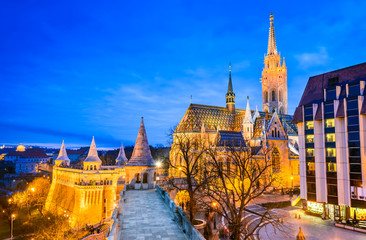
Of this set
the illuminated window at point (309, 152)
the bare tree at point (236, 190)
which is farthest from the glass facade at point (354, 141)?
the bare tree at point (236, 190)

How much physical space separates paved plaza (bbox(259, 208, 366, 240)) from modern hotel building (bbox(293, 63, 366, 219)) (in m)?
2.32

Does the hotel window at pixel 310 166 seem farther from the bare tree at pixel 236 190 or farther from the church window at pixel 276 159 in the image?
the church window at pixel 276 159

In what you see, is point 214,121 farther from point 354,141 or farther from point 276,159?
point 354,141

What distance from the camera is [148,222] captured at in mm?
13812

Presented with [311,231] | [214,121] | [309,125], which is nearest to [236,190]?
[311,231]

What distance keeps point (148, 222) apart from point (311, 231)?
59.7 ft

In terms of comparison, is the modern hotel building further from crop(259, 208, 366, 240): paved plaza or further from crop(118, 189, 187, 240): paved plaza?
crop(118, 189, 187, 240): paved plaza

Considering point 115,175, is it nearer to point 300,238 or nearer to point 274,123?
point 274,123

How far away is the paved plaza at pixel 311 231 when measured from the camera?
2259 centimetres

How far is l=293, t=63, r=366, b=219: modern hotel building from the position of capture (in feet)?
86.6

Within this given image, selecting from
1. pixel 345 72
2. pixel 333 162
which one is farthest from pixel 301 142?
pixel 345 72

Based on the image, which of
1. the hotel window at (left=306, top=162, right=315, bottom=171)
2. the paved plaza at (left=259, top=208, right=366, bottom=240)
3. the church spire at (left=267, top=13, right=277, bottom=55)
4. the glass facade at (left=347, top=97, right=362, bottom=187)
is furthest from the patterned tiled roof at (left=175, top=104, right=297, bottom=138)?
the church spire at (left=267, top=13, right=277, bottom=55)

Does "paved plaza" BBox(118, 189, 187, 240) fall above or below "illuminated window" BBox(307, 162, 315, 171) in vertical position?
below

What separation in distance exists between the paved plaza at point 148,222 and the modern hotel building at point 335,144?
20.0 m
